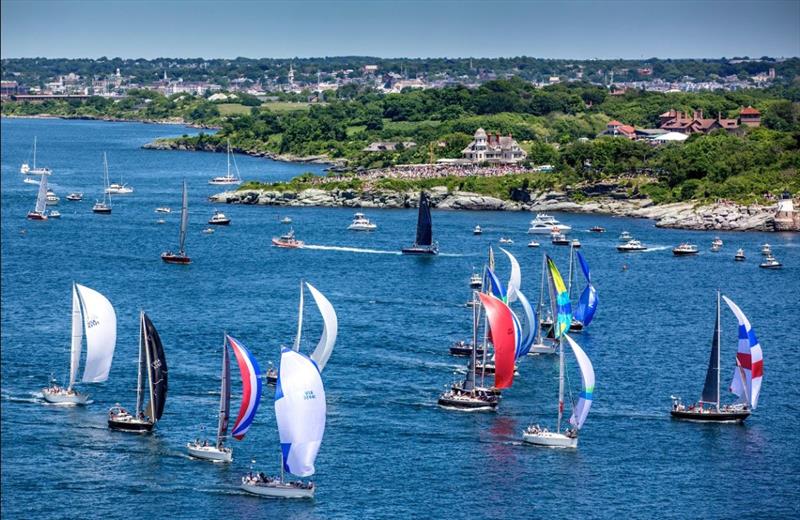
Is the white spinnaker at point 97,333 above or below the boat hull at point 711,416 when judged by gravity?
above

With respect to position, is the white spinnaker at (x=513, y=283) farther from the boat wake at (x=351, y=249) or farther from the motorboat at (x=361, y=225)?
→ the motorboat at (x=361, y=225)

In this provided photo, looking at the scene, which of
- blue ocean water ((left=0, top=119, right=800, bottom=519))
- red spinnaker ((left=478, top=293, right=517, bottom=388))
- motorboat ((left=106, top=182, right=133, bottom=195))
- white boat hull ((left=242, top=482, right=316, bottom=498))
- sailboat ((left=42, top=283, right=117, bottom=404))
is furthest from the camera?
motorboat ((left=106, top=182, right=133, bottom=195))

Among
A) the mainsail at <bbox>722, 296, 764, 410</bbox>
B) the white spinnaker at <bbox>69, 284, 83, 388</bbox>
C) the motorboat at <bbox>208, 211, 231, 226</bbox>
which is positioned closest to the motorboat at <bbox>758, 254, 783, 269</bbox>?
the mainsail at <bbox>722, 296, 764, 410</bbox>

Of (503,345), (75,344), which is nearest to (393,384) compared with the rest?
(503,345)

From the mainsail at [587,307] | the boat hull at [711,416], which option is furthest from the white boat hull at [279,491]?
the mainsail at [587,307]

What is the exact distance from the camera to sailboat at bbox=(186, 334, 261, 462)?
5678 centimetres

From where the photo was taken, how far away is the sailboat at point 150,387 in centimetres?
5975

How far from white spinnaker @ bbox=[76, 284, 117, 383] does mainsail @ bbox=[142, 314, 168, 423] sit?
5297 mm

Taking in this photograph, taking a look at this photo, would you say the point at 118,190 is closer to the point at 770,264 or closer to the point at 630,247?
the point at 630,247

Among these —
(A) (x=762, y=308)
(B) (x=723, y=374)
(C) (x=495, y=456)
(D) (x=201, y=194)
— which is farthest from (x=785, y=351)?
(D) (x=201, y=194)

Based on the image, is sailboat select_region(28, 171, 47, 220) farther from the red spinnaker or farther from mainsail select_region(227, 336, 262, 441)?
mainsail select_region(227, 336, 262, 441)

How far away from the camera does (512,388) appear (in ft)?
228

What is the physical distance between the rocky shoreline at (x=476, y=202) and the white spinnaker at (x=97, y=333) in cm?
7540

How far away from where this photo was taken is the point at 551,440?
6038cm
